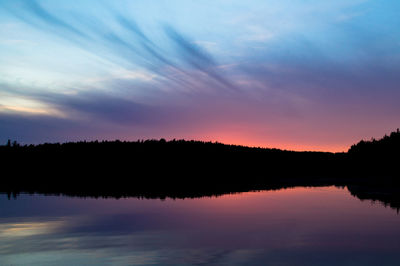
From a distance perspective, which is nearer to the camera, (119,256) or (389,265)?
(389,265)

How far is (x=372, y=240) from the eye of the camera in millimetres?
12906

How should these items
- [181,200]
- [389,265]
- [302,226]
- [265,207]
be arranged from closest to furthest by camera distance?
1. [389,265]
2. [302,226]
3. [265,207]
4. [181,200]

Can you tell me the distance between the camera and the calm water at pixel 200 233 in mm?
10836

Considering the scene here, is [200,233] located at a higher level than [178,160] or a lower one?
lower

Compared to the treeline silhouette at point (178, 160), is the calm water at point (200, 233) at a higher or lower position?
lower

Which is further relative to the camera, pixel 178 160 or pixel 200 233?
pixel 178 160

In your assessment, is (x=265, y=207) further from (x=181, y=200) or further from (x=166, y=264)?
(x=166, y=264)

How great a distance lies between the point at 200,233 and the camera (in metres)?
14.2

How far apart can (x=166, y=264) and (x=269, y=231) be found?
18.0ft

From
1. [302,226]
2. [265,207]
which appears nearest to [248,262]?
[302,226]

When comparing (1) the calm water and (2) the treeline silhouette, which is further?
(2) the treeline silhouette

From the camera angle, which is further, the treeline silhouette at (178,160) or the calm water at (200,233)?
the treeline silhouette at (178,160)

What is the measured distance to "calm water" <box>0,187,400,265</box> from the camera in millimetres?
10836

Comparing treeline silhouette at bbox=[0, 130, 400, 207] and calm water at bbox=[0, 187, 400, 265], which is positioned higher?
treeline silhouette at bbox=[0, 130, 400, 207]
